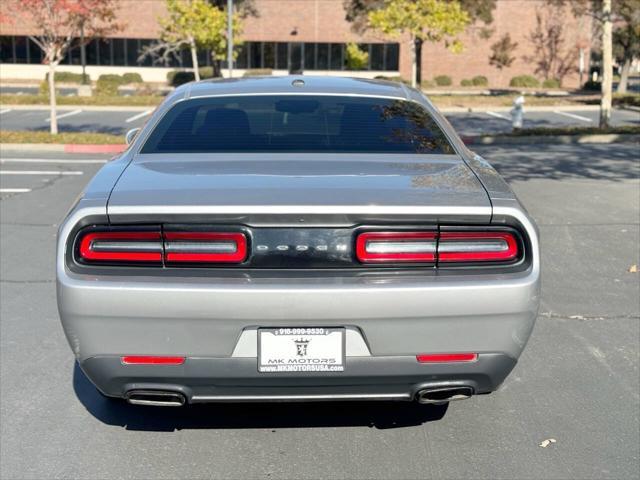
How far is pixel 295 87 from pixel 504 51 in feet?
151

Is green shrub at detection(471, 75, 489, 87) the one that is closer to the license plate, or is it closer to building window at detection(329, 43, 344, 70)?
building window at detection(329, 43, 344, 70)

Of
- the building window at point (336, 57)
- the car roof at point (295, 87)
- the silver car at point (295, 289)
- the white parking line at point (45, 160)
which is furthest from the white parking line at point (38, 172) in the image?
the building window at point (336, 57)

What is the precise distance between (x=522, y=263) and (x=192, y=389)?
1458mm

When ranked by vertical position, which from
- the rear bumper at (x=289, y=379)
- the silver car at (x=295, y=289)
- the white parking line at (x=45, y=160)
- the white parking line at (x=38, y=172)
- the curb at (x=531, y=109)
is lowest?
the white parking line at (x=45, y=160)

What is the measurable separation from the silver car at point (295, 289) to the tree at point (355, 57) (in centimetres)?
4795

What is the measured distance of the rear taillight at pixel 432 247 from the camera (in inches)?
137

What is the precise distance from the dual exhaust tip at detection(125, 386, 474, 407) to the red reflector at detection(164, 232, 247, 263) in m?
0.58

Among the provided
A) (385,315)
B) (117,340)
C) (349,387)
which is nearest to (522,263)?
(385,315)

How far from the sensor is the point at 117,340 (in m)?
3.46

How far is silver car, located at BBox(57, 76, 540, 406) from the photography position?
3389mm

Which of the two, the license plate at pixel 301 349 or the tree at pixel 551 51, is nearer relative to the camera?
the license plate at pixel 301 349

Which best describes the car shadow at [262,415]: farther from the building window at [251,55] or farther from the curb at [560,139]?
the building window at [251,55]

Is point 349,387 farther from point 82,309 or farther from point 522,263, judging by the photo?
point 82,309

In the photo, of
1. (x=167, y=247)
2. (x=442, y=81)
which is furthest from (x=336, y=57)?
(x=167, y=247)
